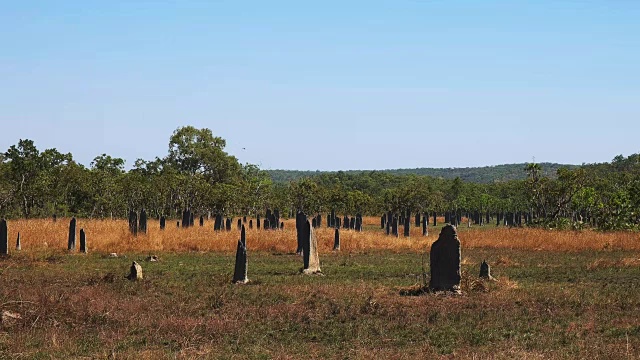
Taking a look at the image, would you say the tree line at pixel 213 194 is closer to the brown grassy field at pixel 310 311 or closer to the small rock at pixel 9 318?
the brown grassy field at pixel 310 311

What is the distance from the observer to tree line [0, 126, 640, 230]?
197 feet

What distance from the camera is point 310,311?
17.2m

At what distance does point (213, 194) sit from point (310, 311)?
196ft

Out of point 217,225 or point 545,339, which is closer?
point 545,339

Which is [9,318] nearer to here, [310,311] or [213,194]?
[310,311]

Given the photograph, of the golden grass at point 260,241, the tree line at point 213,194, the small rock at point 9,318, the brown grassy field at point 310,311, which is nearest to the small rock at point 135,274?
the brown grassy field at point 310,311

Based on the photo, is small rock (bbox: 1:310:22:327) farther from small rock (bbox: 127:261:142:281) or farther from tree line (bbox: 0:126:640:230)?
tree line (bbox: 0:126:640:230)

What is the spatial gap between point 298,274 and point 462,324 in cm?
1043

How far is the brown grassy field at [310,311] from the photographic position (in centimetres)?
1333

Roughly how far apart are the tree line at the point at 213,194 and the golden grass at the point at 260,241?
12702 mm

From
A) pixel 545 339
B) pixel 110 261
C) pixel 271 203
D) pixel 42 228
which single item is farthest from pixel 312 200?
pixel 545 339

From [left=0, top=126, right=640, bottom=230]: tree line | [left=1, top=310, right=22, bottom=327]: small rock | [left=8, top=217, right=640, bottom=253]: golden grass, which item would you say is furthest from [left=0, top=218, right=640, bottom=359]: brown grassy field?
[left=0, top=126, right=640, bottom=230]: tree line

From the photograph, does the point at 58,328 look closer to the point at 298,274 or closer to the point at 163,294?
the point at 163,294

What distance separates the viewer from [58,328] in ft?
49.3
